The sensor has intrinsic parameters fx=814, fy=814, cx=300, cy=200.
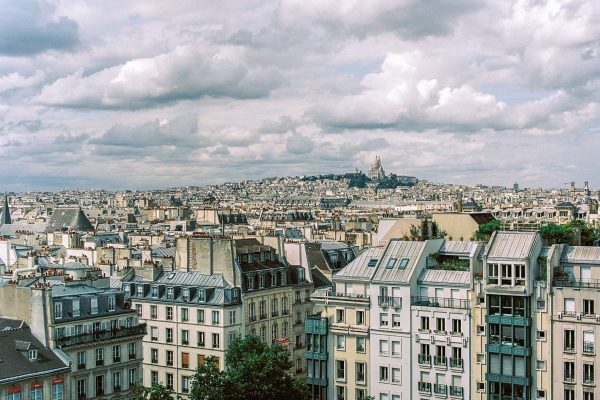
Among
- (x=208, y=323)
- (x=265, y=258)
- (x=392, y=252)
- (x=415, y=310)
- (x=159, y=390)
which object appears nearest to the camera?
(x=159, y=390)

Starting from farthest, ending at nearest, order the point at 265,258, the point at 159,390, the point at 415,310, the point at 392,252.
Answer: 1. the point at 265,258
2. the point at 392,252
3. the point at 415,310
4. the point at 159,390

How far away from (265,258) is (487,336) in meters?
20.8

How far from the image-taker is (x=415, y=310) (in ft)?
135

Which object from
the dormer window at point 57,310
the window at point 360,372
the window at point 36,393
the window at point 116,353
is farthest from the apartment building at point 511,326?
the dormer window at point 57,310

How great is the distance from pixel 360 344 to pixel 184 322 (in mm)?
14022

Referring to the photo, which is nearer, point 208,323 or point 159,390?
point 159,390

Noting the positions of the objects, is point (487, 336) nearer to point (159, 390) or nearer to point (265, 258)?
point (159, 390)

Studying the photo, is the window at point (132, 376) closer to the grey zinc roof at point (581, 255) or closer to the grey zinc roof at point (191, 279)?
the grey zinc roof at point (191, 279)

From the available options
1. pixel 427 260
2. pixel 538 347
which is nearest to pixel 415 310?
pixel 427 260

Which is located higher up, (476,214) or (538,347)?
(476,214)

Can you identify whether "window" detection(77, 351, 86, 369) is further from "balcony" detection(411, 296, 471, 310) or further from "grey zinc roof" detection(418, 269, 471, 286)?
"grey zinc roof" detection(418, 269, 471, 286)

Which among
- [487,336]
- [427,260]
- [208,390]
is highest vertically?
[427,260]

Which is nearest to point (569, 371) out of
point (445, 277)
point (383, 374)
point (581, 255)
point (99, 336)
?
point (581, 255)

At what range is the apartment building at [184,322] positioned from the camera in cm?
5069
